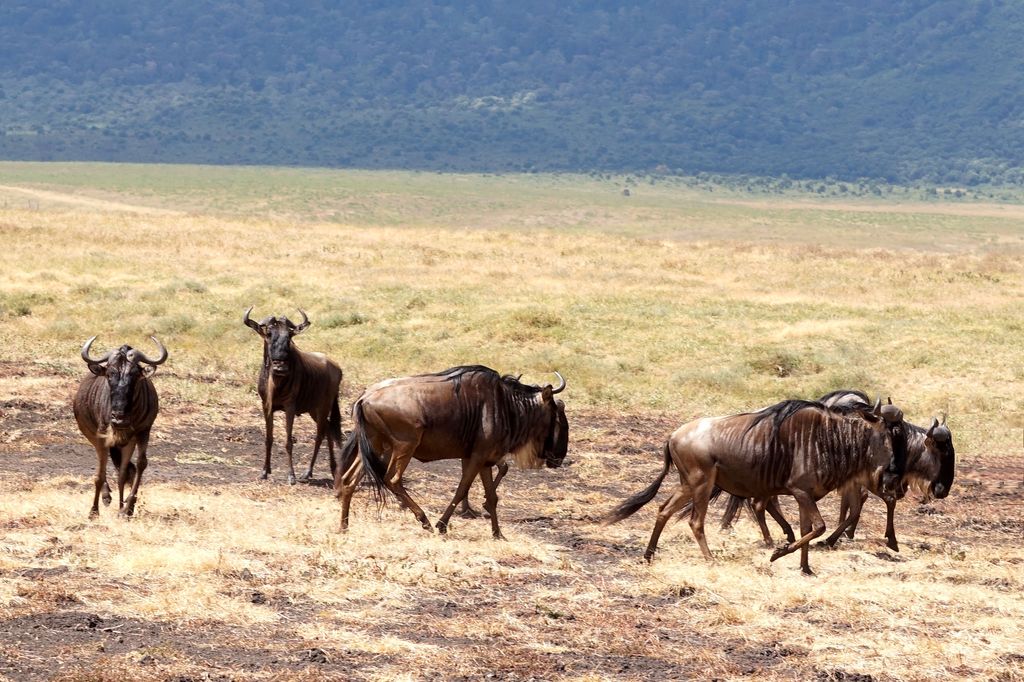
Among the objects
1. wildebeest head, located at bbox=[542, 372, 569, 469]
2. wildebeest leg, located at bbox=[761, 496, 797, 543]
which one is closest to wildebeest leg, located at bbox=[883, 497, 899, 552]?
wildebeest leg, located at bbox=[761, 496, 797, 543]

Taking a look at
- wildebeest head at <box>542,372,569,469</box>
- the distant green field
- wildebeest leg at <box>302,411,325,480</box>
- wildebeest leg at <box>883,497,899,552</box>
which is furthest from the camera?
the distant green field

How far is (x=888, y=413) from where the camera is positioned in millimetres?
12828

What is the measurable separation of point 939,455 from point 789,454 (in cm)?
138

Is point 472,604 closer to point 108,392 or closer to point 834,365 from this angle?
point 108,392

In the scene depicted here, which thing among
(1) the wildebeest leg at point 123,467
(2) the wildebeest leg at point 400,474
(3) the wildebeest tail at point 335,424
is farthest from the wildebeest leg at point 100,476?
(3) the wildebeest tail at point 335,424

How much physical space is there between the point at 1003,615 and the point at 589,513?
517cm

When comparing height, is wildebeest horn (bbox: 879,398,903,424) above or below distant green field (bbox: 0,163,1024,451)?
above

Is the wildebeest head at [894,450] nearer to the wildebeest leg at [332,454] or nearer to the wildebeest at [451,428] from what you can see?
→ the wildebeest at [451,428]

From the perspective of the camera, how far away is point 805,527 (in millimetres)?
12609

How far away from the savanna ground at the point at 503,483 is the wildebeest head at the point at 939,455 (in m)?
0.80

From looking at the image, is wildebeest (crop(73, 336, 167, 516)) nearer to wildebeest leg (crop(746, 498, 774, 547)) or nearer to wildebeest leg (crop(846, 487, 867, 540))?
wildebeest leg (crop(746, 498, 774, 547))

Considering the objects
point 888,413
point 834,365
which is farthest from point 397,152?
point 888,413

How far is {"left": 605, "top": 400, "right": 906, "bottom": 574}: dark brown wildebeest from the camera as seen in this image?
1281cm

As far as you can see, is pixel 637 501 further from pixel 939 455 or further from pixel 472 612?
pixel 472 612
